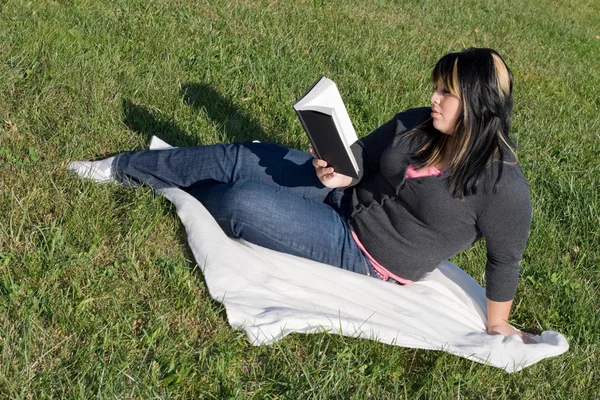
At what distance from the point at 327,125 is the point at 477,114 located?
25.6 inches

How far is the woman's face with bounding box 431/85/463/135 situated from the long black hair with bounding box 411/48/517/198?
0.07ft

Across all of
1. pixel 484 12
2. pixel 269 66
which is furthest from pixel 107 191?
pixel 484 12

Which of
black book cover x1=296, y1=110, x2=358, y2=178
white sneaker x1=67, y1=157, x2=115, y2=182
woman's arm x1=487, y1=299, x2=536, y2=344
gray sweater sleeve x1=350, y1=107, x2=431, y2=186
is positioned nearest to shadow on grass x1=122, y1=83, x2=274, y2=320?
white sneaker x1=67, y1=157, x2=115, y2=182

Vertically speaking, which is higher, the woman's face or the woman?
the woman's face

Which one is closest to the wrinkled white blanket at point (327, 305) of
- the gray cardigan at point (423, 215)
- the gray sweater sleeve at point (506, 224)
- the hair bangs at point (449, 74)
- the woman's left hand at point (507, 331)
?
the woman's left hand at point (507, 331)

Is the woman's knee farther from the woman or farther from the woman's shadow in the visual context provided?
the woman's shadow

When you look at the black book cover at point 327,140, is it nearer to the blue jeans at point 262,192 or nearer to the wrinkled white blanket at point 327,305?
the blue jeans at point 262,192

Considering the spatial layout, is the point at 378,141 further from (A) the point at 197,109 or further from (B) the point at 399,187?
(A) the point at 197,109

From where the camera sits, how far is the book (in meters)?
3.40

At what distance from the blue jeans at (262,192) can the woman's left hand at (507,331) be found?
66cm

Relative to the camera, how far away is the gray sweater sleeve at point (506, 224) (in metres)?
3.40

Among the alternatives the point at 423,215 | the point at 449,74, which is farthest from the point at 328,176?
the point at 449,74

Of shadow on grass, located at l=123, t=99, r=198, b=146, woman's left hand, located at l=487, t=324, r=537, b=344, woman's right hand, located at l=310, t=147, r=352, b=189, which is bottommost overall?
woman's left hand, located at l=487, t=324, r=537, b=344

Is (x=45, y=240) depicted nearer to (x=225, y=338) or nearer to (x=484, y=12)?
(x=225, y=338)
